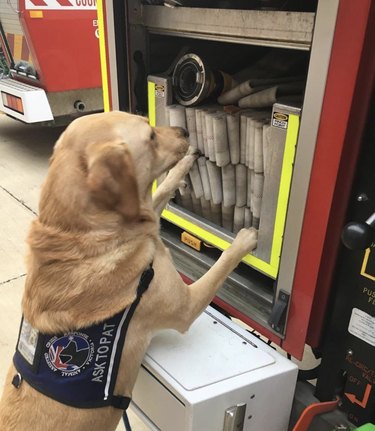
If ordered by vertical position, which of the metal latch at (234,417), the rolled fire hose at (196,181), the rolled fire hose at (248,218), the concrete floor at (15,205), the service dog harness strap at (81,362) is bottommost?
the concrete floor at (15,205)

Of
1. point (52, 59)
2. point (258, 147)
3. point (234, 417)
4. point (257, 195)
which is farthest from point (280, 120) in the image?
point (52, 59)

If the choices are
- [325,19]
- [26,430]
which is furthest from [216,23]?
[26,430]

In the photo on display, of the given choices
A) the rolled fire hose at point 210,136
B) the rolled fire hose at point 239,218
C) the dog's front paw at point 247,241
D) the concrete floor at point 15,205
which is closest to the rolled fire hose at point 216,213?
the rolled fire hose at point 239,218

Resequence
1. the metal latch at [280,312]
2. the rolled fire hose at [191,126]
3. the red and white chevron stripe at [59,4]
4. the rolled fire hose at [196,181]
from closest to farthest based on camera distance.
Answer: the metal latch at [280,312] → the rolled fire hose at [191,126] → the rolled fire hose at [196,181] → the red and white chevron stripe at [59,4]

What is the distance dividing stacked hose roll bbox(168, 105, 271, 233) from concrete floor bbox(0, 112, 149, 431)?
3.39 feet

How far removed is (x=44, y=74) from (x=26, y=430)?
347cm

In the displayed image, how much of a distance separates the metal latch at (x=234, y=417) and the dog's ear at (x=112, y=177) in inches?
24.4

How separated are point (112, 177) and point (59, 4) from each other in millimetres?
3354

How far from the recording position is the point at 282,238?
1.39 m

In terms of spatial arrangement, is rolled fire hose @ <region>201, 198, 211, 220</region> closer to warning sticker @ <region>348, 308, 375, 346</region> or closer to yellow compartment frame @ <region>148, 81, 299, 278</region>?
yellow compartment frame @ <region>148, 81, 299, 278</region>

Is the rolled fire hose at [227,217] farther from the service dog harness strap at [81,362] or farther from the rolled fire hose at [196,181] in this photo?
the service dog harness strap at [81,362]

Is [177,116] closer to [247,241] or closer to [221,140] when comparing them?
[221,140]

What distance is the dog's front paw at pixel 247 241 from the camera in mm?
1525

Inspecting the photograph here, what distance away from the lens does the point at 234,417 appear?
1280 millimetres
